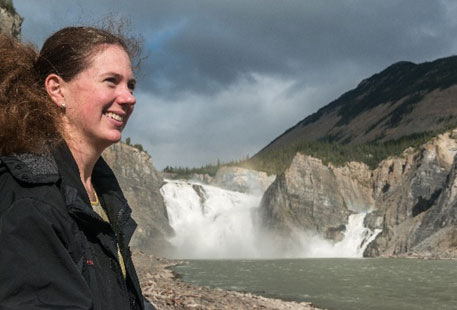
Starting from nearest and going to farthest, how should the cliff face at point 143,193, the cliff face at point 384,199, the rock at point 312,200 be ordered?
the cliff face at point 384,199, the cliff face at point 143,193, the rock at point 312,200

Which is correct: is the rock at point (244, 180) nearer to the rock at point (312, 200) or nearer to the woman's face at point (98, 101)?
the rock at point (312, 200)

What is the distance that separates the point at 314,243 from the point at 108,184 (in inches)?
2755

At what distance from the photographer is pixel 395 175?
82.2 metres

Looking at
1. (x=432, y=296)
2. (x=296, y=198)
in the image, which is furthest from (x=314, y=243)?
(x=432, y=296)

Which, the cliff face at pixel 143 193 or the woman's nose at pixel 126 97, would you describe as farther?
the cliff face at pixel 143 193

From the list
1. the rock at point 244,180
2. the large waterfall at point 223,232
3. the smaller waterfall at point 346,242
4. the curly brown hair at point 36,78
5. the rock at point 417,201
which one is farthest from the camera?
the rock at point 244,180

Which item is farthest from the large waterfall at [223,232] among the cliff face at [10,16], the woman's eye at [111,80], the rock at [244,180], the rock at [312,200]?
the woman's eye at [111,80]

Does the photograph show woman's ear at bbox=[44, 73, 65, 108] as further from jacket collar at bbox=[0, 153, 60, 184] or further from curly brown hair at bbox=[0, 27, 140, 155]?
jacket collar at bbox=[0, 153, 60, 184]

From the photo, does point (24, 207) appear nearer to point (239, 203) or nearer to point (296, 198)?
point (296, 198)

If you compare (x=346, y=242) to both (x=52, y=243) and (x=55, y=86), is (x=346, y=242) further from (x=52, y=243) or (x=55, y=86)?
(x=52, y=243)

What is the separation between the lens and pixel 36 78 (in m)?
2.25

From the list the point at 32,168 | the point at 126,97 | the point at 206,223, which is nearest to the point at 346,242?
the point at 206,223

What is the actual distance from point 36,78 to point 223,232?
72890mm

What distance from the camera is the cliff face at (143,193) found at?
210ft
